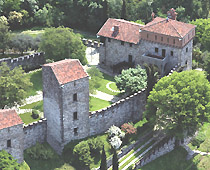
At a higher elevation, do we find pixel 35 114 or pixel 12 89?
pixel 12 89

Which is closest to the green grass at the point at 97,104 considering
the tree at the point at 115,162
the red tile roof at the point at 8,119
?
the tree at the point at 115,162

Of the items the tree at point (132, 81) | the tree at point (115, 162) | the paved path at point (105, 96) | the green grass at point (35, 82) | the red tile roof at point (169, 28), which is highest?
the red tile roof at point (169, 28)

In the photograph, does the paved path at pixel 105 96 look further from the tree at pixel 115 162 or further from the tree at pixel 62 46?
the tree at pixel 115 162

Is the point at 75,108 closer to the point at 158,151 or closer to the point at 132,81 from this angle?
the point at 132,81

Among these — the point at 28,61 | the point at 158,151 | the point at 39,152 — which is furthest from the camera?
the point at 28,61

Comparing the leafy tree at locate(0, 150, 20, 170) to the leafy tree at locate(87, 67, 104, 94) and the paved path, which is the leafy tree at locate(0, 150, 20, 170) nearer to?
the leafy tree at locate(87, 67, 104, 94)

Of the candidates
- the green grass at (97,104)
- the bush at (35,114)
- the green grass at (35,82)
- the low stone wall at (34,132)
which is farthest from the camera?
the green grass at (35,82)

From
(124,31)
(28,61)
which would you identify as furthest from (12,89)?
(124,31)
